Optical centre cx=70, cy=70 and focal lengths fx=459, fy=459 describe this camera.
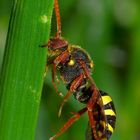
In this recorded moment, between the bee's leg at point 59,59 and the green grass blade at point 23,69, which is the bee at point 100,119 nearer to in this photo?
the bee's leg at point 59,59

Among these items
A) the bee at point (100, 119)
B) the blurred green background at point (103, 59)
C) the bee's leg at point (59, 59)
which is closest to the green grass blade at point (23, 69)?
the bee's leg at point (59, 59)

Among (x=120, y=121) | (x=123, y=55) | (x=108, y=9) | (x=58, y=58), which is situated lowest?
(x=120, y=121)

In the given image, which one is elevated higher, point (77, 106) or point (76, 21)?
point (76, 21)

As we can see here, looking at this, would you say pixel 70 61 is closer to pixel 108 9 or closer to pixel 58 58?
pixel 58 58

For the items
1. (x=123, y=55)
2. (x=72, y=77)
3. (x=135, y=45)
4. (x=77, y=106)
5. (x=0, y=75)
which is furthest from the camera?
(x=123, y=55)

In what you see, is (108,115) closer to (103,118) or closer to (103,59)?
(103,118)

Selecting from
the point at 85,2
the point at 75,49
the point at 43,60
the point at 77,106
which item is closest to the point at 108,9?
the point at 85,2

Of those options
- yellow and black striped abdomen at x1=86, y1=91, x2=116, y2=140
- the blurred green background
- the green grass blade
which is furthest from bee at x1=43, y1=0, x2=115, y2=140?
the green grass blade
